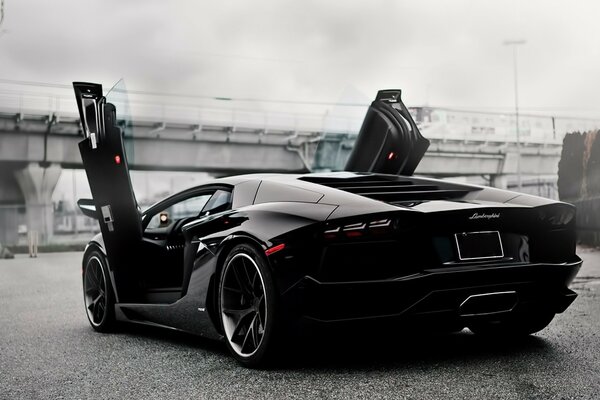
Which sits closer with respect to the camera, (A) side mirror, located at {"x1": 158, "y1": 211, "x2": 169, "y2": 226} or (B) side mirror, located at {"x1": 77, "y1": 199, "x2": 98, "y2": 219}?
(A) side mirror, located at {"x1": 158, "y1": 211, "x2": 169, "y2": 226}

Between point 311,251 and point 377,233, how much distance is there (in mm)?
380

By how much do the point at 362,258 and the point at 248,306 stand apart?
0.86m

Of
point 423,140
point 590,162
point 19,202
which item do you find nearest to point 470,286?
point 423,140

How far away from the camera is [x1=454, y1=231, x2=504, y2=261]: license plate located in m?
4.56

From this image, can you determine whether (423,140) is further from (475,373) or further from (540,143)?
(540,143)

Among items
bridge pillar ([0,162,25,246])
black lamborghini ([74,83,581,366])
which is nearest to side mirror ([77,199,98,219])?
black lamborghini ([74,83,581,366])

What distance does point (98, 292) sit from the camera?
23.3ft

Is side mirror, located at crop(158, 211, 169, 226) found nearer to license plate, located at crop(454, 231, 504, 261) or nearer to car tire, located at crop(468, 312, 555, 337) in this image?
car tire, located at crop(468, 312, 555, 337)

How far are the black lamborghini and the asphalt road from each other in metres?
0.23

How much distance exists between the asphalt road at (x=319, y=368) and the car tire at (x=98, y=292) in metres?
0.15

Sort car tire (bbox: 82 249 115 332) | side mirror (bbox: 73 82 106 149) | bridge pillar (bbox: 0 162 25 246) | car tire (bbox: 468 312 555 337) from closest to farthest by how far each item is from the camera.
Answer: car tire (bbox: 468 312 555 337)
side mirror (bbox: 73 82 106 149)
car tire (bbox: 82 249 115 332)
bridge pillar (bbox: 0 162 25 246)

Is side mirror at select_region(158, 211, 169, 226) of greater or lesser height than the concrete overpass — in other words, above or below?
below

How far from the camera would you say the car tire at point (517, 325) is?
5277mm

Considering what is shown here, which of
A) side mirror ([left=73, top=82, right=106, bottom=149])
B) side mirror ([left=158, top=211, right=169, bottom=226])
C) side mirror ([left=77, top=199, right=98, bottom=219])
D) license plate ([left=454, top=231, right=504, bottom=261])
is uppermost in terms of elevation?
side mirror ([left=73, top=82, right=106, bottom=149])
